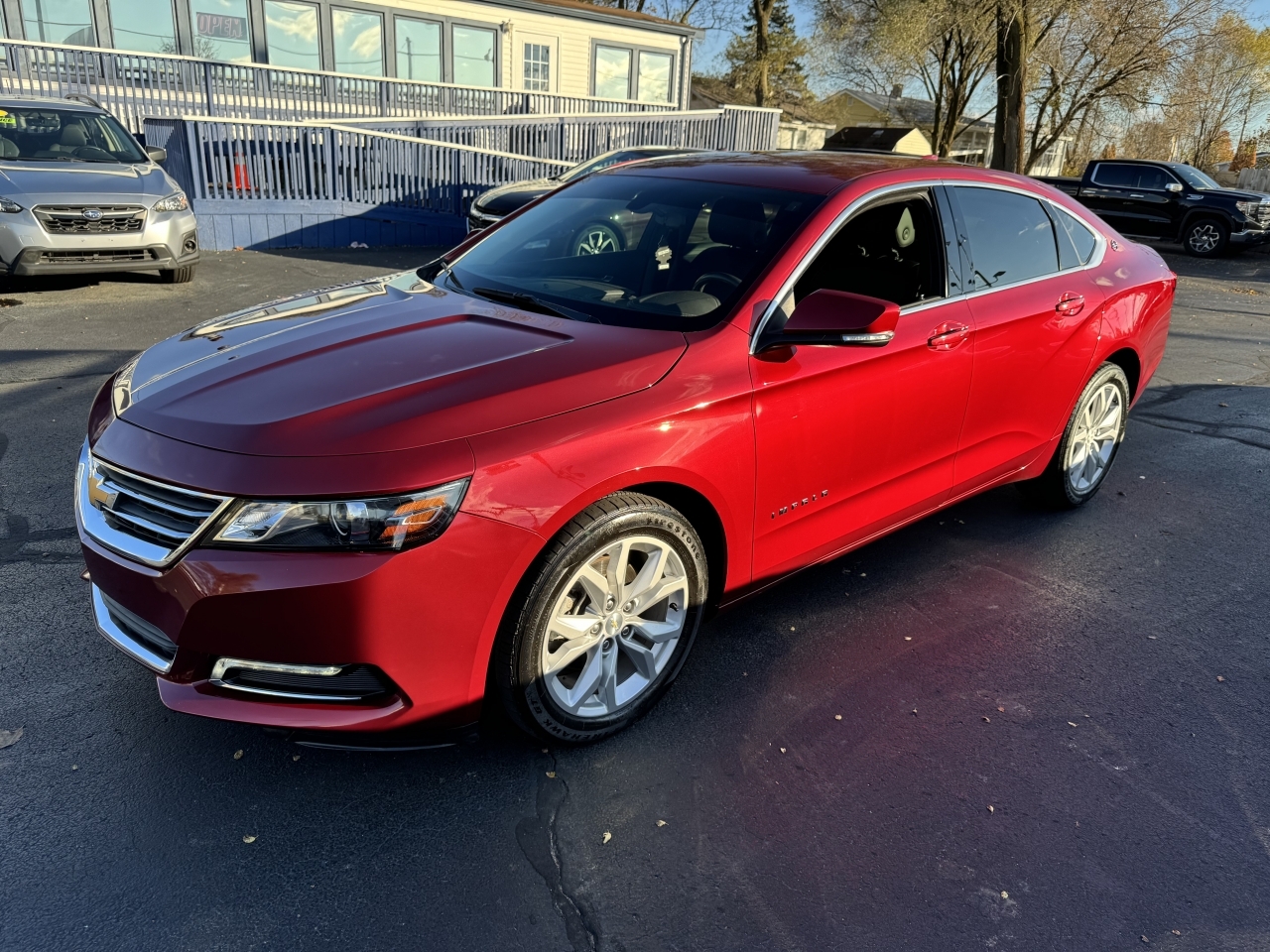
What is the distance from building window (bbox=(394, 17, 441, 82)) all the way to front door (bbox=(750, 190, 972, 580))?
70.5ft

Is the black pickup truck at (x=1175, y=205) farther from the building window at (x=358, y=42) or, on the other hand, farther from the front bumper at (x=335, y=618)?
the front bumper at (x=335, y=618)

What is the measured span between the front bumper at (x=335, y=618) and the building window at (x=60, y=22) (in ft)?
69.0

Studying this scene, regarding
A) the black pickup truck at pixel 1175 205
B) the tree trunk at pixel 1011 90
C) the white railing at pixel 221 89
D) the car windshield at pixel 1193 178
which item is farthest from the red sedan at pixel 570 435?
the tree trunk at pixel 1011 90

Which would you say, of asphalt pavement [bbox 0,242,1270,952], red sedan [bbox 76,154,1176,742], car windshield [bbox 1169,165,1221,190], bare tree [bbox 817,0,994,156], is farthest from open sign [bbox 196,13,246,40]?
red sedan [bbox 76,154,1176,742]

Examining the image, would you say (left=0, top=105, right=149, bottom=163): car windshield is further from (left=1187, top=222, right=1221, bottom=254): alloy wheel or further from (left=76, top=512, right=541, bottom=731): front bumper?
(left=1187, top=222, right=1221, bottom=254): alloy wheel

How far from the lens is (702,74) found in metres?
52.7

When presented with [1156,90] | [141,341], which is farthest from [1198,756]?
[1156,90]

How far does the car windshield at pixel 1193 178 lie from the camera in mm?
17297

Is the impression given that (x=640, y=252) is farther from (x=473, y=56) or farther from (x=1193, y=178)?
(x=473, y=56)

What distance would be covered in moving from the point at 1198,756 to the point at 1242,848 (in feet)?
1.45

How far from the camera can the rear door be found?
12.8ft

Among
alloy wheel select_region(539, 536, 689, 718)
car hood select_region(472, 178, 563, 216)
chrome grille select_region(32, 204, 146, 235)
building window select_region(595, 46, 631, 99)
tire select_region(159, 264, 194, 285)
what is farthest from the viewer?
building window select_region(595, 46, 631, 99)

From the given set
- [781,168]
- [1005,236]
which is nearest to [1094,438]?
[1005,236]

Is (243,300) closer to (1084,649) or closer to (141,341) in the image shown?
(141,341)
